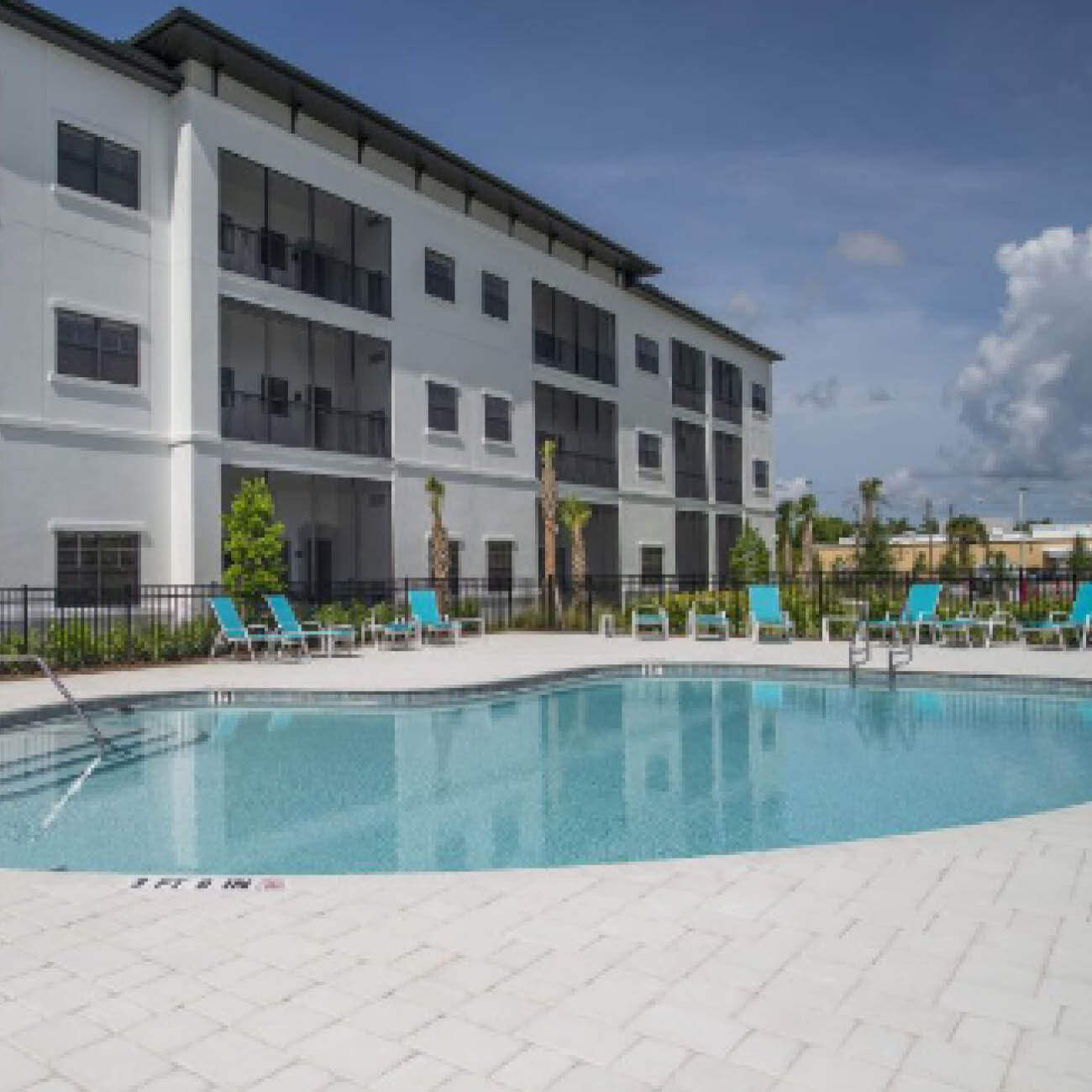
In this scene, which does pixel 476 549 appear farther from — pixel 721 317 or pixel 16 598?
pixel 721 317

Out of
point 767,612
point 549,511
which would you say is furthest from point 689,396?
point 767,612

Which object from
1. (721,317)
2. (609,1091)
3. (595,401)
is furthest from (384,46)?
(721,317)

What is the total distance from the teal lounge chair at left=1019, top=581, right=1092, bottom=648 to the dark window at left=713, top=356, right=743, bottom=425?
22.3 m

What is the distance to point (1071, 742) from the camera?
9305 millimetres

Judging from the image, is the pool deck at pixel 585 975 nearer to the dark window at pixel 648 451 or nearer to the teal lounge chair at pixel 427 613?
the teal lounge chair at pixel 427 613

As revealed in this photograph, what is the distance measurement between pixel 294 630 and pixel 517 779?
29.1ft

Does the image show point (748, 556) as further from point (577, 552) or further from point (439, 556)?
point (439, 556)

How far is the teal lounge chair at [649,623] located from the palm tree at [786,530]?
17.2 meters

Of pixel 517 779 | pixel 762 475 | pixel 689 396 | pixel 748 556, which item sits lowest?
pixel 517 779

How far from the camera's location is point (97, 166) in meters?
17.4

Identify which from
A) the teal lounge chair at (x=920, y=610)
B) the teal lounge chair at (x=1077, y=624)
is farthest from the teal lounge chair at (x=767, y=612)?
the teal lounge chair at (x=1077, y=624)

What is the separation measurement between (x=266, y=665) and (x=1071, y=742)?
1109cm

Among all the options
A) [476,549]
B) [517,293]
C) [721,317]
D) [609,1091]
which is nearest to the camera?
[609,1091]

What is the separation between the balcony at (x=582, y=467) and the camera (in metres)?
29.1
